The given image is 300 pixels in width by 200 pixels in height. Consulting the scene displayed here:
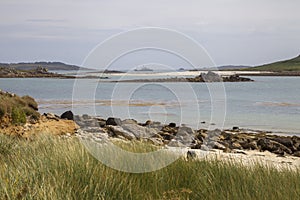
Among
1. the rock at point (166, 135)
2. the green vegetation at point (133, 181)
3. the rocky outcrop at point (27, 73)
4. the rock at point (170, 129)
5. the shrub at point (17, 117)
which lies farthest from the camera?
the rocky outcrop at point (27, 73)

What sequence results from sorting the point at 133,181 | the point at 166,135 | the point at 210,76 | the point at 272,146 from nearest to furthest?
the point at 133,181, the point at 272,146, the point at 166,135, the point at 210,76

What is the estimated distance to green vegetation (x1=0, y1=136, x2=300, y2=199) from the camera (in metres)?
5.51

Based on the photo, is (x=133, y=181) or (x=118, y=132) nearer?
(x=133, y=181)

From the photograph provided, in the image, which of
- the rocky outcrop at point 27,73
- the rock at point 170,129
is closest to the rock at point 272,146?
the rock at point 170,129

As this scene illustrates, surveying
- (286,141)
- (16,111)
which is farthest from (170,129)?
(16,111)

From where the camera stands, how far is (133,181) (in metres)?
6.61

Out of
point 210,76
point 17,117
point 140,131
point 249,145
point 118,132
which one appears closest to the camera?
point 17,117

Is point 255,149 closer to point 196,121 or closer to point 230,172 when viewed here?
point 196,121

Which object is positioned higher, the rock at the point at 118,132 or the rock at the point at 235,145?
the rock at the point at 118,132

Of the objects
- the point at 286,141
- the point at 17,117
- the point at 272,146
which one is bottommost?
the point at 272,146

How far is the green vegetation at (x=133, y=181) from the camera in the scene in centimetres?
551

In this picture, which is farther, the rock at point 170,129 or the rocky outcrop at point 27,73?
the rocky outcrop at point 27,73

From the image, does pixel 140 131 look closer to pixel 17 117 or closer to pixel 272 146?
pixel 17 117

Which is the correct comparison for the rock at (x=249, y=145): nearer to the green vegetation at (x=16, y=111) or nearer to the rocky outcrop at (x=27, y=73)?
the green vegetation at (x=16, y=111)
